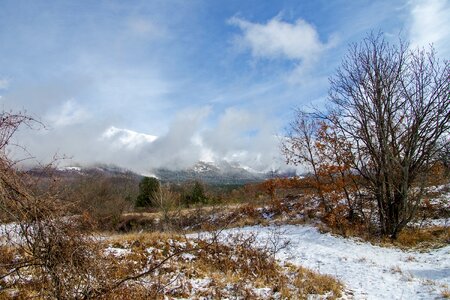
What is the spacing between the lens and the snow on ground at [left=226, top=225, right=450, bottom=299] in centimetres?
842

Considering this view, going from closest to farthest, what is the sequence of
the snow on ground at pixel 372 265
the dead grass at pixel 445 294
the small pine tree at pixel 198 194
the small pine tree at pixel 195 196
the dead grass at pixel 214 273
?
the dead grass at pixel 214 273, the dead grass at pixel 445 294, the snow on ground at pixel 372 265, the small pine tree at pixel 198 194, the small pine tree at pixel 195 196

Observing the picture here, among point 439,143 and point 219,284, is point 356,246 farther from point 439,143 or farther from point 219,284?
point 219,284

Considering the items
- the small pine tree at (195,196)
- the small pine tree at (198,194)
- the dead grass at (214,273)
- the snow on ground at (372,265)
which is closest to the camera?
the dead grass at (214,273)

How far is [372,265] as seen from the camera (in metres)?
11.1

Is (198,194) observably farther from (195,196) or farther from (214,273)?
(214,273)

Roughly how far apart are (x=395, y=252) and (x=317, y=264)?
12.4ft

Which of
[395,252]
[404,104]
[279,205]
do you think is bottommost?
[395,252]

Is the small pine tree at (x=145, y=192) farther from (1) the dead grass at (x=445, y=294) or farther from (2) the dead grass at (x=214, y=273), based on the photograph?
(1) the dead grass at (x=445, y=294)

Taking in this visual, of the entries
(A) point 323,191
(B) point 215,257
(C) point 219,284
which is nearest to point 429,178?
(A) point 323,191

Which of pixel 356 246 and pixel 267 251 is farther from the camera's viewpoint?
pixel 356 246

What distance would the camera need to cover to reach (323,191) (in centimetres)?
1931

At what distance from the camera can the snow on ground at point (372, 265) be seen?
8.42m

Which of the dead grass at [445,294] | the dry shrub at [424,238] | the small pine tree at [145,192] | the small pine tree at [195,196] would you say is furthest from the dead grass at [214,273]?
the small pine tree at [145,192]

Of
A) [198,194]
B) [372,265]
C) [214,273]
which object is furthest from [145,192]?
[214,273]
